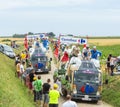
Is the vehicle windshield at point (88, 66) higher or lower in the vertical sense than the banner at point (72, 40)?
lower

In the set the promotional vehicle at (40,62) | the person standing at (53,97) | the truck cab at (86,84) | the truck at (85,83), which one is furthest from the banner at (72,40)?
the person standing at (53,97)

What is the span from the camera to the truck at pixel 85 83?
31578 millimetres

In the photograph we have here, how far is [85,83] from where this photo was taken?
31625mm

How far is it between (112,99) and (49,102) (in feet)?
31.3

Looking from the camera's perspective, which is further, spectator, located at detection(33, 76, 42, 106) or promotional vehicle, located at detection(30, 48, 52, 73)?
promotional vehicle, located at detection(30, 48, 52, 73)

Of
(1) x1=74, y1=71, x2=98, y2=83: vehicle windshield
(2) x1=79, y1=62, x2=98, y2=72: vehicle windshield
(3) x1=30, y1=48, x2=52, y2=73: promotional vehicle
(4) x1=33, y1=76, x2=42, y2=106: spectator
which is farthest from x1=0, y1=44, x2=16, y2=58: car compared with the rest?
(4) x1=33, y1=76, x2=42, y2=106: spectator

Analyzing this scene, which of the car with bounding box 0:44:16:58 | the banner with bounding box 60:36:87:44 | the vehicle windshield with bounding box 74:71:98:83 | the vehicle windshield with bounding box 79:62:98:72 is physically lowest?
the car with bounding box 0:44:16:58

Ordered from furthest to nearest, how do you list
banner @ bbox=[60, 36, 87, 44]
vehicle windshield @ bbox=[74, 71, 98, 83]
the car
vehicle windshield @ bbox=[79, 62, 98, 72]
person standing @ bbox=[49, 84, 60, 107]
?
the car
banner @ bbox=[60, 36, 87, 44]
vehicle windshield @ bbox=[79, 62, 98, 72]
vehicle windshield @ bbox=[74, 71, 98, 83]
person standing @ bbox=[49, 84, 60, 107]

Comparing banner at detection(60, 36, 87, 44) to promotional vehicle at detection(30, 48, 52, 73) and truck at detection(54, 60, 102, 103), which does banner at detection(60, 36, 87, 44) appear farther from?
truck at detection(54, 60, 102, 103)

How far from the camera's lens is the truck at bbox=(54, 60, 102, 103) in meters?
31.6

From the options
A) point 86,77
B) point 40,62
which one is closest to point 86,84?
point 86,77

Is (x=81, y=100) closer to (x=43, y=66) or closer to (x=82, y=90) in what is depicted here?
(x=82, y=90)

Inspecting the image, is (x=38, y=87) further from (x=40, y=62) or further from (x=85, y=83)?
(x=40, y=62)

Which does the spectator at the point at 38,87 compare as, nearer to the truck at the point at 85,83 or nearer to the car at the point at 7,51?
the truck at the point at 85,83
